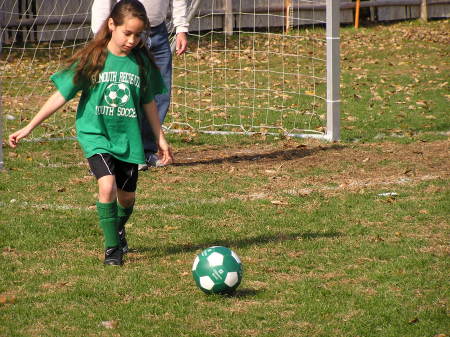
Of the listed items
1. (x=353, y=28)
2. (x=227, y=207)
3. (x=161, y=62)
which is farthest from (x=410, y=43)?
(x=227, y=207)

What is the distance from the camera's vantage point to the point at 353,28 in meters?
25.6

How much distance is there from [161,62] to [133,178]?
3129 mm

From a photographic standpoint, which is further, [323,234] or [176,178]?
[176,178]

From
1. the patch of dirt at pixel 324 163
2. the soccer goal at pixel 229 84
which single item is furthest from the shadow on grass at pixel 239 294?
the soccer goal at pixel 229 84

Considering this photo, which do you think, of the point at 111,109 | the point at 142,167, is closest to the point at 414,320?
the point at 111,109

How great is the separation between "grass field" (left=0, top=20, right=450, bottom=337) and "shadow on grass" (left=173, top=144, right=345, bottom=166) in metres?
0.02

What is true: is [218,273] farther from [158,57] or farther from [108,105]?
[158,57]

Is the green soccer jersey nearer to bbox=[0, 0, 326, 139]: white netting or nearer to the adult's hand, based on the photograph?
the adult's hand

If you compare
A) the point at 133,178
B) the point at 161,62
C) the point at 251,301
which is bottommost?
the point at 251,301

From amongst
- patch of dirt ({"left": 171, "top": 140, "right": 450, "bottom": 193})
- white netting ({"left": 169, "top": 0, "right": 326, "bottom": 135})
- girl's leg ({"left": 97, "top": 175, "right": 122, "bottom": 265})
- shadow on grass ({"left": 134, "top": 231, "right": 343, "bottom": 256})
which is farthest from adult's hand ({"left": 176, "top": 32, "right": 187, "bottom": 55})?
girl's leg ({"left": 97, "top": 175, "right": 122, "bottom": 265})

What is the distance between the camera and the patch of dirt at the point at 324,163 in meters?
8.35

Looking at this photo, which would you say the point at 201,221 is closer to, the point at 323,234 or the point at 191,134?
the point at 323,234

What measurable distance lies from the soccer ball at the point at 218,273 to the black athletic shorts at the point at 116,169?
943 mm

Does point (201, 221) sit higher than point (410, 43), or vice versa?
point (410, 43)
